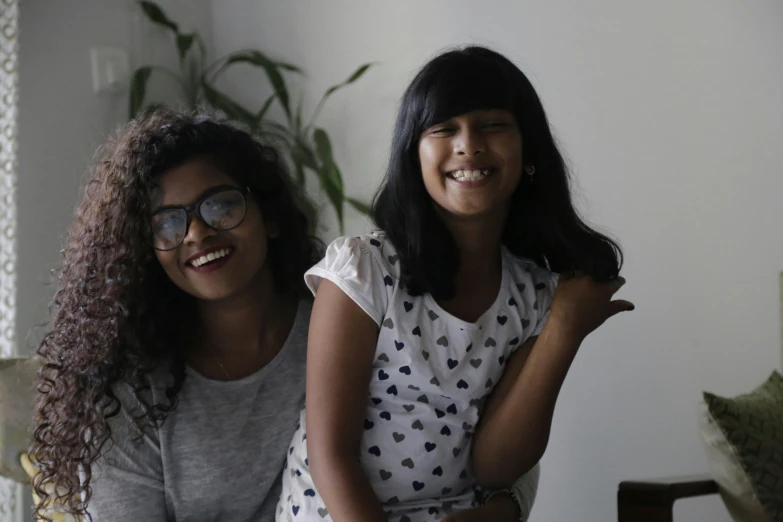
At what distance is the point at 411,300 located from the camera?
144 cm

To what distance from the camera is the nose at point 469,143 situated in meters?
1.36

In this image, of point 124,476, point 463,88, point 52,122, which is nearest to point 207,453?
point 124,476

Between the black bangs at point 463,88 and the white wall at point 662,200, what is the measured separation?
1141mm

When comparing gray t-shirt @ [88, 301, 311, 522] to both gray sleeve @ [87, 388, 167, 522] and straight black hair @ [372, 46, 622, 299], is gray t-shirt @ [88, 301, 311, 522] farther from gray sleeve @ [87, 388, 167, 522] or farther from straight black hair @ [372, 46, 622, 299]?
straight black hair @ [372, 46, 622, 299]

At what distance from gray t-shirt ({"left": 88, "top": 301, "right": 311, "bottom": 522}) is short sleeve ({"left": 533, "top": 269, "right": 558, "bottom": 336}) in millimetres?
442

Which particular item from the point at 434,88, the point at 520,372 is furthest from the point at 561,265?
the point at 434,88

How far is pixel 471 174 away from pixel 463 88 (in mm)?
133

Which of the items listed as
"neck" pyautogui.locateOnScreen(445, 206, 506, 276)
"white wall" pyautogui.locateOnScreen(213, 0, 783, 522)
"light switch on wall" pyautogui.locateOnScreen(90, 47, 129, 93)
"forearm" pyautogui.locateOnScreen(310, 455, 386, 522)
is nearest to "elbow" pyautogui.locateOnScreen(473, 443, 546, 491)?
"forearm" pyautogui.locateOnScreen(310, 455, 386, 522)

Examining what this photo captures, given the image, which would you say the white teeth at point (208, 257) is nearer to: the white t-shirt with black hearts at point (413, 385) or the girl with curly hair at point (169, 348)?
the girl with curly hair at point (169, 348)

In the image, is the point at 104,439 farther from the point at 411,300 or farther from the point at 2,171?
the point at 2,171

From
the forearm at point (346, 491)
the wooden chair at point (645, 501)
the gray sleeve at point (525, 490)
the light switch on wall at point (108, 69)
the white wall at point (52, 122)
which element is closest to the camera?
the forearm at point (346, 491)

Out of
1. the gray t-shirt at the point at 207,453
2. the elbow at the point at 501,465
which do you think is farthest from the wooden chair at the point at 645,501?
the gray t-shirt at the point at 207,453

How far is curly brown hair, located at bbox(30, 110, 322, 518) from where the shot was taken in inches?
59.2

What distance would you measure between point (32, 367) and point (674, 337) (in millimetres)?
1600
